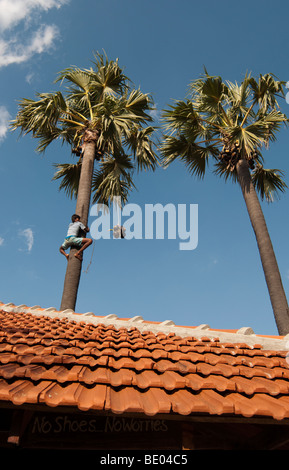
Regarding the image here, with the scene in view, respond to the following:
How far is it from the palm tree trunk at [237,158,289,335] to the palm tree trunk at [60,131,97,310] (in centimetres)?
481

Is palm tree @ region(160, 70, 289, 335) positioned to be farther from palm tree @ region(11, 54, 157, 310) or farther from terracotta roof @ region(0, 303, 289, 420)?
terracotta roof @ region(0, 303, 289, 420)

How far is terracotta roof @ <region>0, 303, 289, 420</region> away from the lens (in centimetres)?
251

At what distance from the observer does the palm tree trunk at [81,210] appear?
28.3ft

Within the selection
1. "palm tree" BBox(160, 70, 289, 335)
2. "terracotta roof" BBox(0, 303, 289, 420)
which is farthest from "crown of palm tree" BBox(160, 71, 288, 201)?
"terracotta roof" BBox(0, 303, 289, 420)

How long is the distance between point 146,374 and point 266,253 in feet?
23.5

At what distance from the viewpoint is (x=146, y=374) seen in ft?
10.3

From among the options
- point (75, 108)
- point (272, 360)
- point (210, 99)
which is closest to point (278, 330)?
point (272, 360)

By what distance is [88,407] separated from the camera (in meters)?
2.40

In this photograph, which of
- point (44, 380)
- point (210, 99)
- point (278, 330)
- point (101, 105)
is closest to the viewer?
point (44, 380)

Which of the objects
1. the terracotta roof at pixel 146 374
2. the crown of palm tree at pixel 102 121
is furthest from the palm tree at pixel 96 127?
the terracotta roof at pixel 146 374

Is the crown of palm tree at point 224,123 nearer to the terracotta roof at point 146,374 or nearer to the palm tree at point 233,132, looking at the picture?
the palm tree at point 233,132

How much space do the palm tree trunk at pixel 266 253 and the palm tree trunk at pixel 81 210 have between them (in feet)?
15.8
